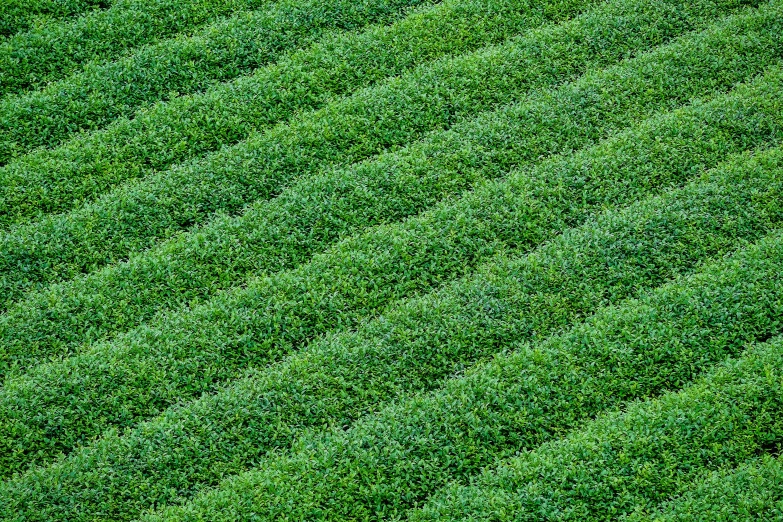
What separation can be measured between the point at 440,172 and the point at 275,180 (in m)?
1.62

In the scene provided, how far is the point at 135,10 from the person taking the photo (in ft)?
Answer: 30.3

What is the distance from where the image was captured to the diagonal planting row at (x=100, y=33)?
8.77 metres

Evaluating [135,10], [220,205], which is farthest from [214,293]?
[135,10]

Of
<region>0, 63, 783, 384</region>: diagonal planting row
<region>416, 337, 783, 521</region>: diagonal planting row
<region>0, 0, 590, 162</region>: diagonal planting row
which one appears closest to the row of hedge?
<region>0, 0, 590, 162</region>: diagonal planting row

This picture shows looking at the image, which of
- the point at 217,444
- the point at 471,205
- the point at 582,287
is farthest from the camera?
the point at 471,205

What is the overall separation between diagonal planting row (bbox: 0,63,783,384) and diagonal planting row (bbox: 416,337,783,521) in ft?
6.58

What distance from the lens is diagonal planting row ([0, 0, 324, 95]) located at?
877 cm

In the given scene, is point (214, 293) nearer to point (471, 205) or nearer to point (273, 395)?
point (273, 395)

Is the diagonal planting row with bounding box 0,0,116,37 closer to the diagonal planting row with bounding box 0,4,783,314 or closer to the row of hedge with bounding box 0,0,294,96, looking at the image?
the row of hedge with bounding box 0,0,294,96

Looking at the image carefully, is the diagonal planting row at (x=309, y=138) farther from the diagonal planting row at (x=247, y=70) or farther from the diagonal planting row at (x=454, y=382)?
the diagonal planting row at (x=454, y=382)

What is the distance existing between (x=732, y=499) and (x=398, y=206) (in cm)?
380

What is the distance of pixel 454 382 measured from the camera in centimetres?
651

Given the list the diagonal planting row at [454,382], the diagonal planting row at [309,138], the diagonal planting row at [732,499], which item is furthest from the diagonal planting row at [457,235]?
the diagonal planting row at [732,499]

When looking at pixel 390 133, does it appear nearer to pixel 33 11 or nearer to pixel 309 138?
pixel 309 138
